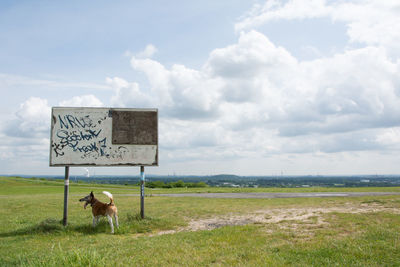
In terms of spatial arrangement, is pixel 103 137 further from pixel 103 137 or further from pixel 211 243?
pixel 211 243

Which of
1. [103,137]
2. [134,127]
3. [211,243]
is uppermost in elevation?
[134,127]

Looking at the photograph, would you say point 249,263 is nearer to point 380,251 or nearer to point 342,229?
point 380,251

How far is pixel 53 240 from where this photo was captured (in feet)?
33.8

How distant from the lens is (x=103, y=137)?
13594mm

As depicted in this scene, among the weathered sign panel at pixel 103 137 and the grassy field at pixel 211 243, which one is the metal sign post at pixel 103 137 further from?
the grassy field at pixel 211 243

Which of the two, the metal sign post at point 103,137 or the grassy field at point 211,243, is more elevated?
the metal sign post at point 103,137

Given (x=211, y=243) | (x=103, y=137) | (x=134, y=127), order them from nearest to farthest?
(x=211, y=243) < (x=103, y=137) < (x=134, y=127)

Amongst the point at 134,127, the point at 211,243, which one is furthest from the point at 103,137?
the point at 211,243

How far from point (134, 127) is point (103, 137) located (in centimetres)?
149

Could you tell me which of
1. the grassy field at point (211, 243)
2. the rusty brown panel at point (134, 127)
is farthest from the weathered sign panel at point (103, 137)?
the grassy field at point (211, 243)

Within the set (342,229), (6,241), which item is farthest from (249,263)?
(6,241)

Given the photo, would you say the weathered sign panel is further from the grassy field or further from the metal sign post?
the grassy field

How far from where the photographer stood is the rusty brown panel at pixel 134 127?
45.3 ft

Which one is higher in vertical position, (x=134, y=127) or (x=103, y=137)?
(x=134, y=127)
